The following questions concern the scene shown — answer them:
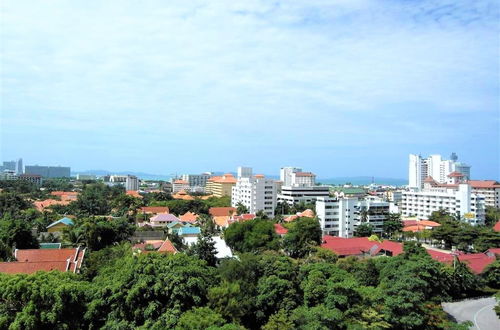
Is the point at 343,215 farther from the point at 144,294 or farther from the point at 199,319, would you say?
the point at 199,319

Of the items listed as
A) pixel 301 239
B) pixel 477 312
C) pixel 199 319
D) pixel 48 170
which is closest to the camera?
pixel 199 319

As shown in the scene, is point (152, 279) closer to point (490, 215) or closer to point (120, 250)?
point (120, 250)

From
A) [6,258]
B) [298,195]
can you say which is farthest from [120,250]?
[298,195]

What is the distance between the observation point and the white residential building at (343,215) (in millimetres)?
38719

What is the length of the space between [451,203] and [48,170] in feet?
505

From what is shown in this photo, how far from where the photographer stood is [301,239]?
84.1 feet

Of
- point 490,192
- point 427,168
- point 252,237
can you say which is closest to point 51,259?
point 252,237

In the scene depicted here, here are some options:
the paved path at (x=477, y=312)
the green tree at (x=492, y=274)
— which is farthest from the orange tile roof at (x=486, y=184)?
the paved path at (x=477, y=312)

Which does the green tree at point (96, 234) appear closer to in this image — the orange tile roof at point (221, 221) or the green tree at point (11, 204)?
the orange tile roof at point (221, 221)

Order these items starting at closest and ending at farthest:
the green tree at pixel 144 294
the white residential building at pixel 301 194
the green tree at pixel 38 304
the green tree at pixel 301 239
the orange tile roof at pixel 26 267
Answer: the green tree at pixel 38 304
the green tree at pixel 144 294
the orange tile roof at pixel 26 267
the green tree at pixel 301 239
the white residential building at pixel 301 194

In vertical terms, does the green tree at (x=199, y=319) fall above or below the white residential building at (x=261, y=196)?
below

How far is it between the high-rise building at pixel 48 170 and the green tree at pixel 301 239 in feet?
488

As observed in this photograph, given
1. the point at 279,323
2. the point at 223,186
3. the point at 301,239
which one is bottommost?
the point at 279,323

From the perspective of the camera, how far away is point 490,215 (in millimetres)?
47000
